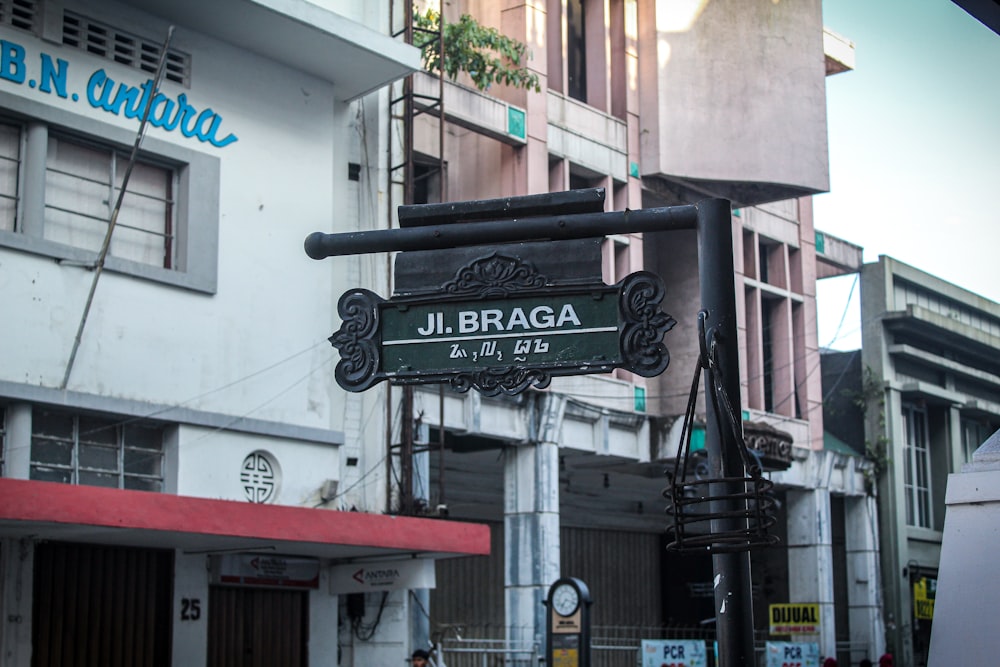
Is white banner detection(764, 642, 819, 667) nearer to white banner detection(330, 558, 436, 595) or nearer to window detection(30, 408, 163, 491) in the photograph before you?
white banner detection(330, 558, 436, 595)

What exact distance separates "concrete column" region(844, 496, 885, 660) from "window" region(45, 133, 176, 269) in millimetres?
20576

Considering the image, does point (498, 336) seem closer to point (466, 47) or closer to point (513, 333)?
point (513, 333)

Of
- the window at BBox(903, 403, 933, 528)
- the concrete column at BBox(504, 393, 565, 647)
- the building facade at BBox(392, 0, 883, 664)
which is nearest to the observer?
the concrete column at BBox(504, 393, 565, 647)

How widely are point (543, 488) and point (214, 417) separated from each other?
7.82 metres

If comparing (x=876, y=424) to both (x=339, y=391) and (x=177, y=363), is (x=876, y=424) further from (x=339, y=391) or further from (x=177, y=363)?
(x=177, y=363)

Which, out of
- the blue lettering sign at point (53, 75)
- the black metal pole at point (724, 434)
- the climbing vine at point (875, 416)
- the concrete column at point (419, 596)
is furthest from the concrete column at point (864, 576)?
the black metal pole at point (724, 434)

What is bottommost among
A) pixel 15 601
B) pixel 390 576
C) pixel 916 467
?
pixel 15 601

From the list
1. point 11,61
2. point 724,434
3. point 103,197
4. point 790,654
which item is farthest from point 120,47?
point 790,654

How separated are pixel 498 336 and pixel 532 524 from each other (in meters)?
17.2

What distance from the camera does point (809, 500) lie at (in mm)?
30562

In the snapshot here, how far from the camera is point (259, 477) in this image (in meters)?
17.5

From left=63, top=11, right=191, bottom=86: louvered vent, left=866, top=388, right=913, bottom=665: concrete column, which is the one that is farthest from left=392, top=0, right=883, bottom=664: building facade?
left=63, top=11, right=191, bottom=86: louvered vent

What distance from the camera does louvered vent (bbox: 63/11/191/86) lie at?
1628cm

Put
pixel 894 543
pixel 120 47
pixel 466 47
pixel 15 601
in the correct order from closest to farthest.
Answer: pixel 15 601 < pixel 120 47 < pixel 466 47 < pixel 894 543
